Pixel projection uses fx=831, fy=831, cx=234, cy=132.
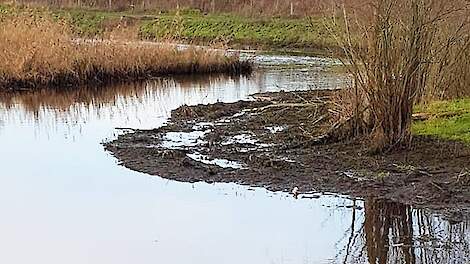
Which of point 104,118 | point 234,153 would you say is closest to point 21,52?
point 104,118

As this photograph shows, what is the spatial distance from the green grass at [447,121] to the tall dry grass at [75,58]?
33.0 feet

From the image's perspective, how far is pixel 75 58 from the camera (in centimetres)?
1983

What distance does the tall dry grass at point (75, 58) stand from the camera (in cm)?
1889

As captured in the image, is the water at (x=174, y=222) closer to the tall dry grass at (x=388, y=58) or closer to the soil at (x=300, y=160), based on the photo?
the soil at (x=300, y=160)

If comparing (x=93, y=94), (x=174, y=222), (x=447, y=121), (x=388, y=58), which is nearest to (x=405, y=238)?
(x=174, y=222)

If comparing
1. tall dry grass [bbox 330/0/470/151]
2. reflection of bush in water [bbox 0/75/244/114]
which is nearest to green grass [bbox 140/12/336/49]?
reflection of bush in water [bbox 0/75/244/114]

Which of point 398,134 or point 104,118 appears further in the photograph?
point 104,118

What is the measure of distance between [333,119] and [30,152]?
13.4ft

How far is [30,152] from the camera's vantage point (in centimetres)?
1108

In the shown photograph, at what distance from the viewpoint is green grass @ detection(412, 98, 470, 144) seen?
10.3 m

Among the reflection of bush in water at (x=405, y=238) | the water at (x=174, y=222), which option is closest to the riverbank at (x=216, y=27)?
the water at (x=174, y=222)

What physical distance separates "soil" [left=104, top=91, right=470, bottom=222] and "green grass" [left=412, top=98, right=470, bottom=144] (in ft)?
1.01

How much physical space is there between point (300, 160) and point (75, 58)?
11164 mm

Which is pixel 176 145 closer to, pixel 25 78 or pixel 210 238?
pixel 210 238
